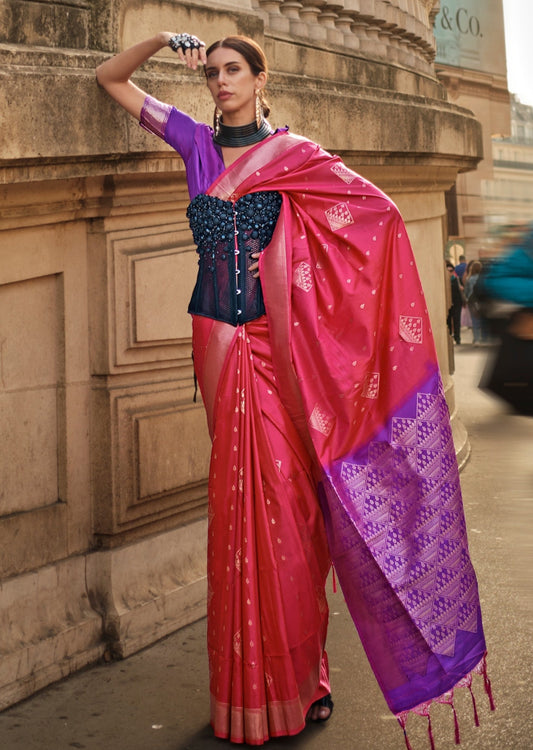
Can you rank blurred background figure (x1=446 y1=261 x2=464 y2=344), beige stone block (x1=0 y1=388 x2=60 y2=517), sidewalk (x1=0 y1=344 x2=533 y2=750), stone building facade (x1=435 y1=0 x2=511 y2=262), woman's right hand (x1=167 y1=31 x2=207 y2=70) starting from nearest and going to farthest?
sidewalk (x1=0 y1=344 x2=533 y2=750) < woman's right hand (x1=167 y1=31 x2=207 y2=70) < beige stone block (x1=0 y1=388 x2=60 y2=517) < blurred background figure (x1=446 y1=261 x2=464 y2=344) < stone building facade (x1=435 y1=0 x2=511 y2=262)

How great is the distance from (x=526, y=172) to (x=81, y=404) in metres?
2.40

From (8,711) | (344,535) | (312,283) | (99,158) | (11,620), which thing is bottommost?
(8,711)

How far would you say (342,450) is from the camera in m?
3.69

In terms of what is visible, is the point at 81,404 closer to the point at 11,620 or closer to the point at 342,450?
the point at 11,620

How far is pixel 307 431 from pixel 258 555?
40 cm

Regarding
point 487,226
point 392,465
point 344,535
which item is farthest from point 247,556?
point 487,226

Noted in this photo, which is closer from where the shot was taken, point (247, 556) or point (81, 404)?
point (247, 556)

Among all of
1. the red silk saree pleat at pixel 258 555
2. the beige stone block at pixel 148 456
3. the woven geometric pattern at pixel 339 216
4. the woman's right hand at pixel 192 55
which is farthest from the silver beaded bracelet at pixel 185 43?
the beige stone block at pixel 148 456

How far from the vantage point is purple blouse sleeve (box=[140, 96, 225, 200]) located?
3.73 metres

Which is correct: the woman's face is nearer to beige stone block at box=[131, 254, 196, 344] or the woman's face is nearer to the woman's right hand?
the woman's right hand

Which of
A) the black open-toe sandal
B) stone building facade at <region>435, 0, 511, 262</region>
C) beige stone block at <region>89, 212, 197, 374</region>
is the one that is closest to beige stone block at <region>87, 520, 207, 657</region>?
beige stone block at <region>89, 212, 197, 374</region>

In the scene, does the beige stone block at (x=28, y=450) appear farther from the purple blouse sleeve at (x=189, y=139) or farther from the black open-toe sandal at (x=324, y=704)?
the black open-toe sandal at (x=324, y=704)

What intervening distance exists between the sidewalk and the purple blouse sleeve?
103 centimetres

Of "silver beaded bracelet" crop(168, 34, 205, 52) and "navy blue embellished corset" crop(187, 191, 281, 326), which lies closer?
"navy blue embellished corset" crop(187, 191, 281, 326)
